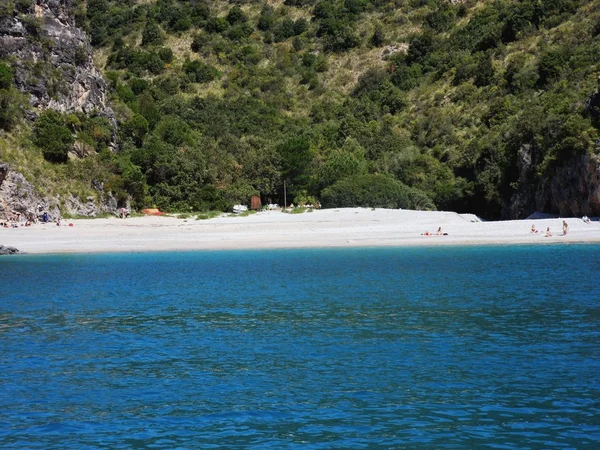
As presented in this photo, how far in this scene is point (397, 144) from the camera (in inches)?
3076

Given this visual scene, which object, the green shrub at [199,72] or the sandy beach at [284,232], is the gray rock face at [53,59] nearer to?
the sandy beach at [284,232]

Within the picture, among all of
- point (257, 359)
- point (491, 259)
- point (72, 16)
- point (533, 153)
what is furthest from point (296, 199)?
point (257, 359)

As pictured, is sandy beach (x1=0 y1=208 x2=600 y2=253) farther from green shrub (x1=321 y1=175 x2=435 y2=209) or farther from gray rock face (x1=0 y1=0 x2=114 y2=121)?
gray rock face (x1=0 y1=0 x2=114 y2=121)

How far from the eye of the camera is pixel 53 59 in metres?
66.4

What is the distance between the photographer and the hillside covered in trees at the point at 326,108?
6028cm

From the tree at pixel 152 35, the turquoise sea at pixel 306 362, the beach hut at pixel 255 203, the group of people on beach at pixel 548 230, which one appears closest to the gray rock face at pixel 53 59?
the beach hut at pixel 255 203

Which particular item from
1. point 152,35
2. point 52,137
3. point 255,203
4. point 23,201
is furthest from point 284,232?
point 152,35

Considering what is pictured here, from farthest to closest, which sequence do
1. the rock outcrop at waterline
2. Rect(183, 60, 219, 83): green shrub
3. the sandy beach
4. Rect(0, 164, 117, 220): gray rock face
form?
Rect(183, 60, 219, 83): green shrub
Rect(0, 164, 117, 220): gray rock face
the sandy beach
the rock outcrop at waterline

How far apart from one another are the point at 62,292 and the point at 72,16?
52.7m

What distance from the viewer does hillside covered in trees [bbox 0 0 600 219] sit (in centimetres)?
6028

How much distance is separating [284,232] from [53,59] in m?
30.8

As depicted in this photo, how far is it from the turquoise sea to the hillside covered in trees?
3109 cm

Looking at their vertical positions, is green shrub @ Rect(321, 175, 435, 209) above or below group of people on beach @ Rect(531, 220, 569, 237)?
above

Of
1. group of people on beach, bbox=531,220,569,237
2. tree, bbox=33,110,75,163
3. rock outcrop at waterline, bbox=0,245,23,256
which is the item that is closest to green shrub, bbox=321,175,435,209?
group of people on beach, bbox=531,220,569,237
